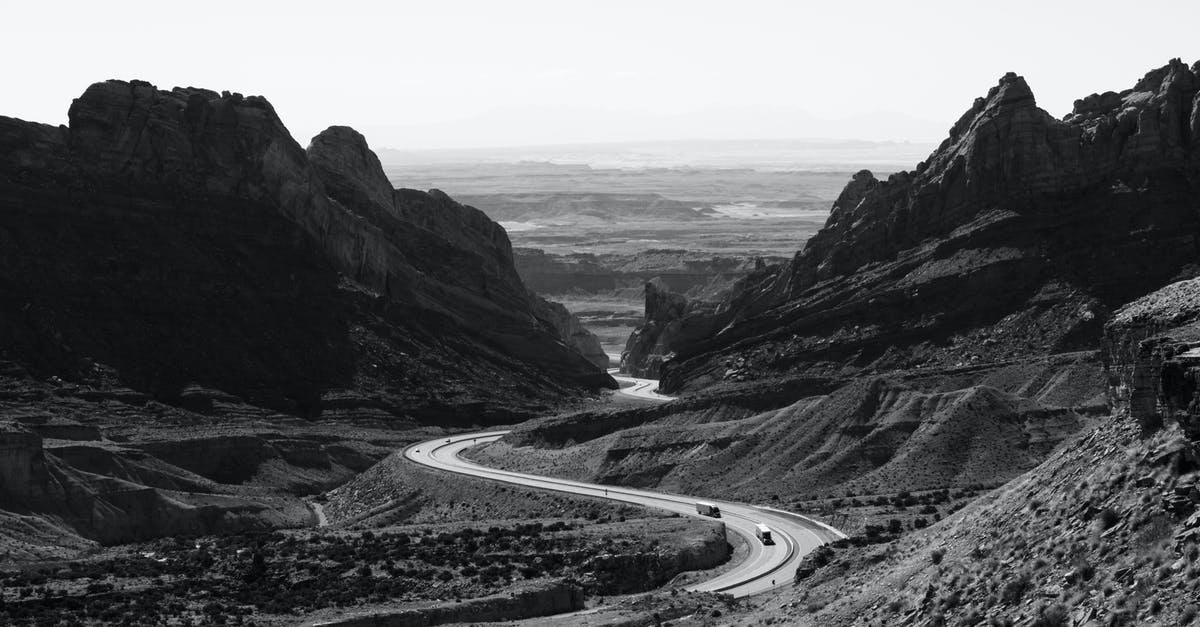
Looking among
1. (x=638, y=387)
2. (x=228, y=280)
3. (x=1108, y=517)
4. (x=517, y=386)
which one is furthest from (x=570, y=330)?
(x=1108, y=517)

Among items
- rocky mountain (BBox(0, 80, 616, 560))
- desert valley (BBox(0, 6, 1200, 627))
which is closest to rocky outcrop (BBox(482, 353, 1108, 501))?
desert valley (BBox(0, 6, 1200, 627))

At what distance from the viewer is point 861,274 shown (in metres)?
138

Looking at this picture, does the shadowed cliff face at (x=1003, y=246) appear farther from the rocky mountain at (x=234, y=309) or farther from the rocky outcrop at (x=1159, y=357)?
the rocky outcrop at (x=1159, y=357)

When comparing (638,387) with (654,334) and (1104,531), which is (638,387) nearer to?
(654,334)

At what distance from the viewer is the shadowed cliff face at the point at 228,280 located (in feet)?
423

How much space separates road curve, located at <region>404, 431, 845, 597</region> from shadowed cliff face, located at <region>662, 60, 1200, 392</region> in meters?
24.9

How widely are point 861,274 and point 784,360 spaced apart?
8553 millimetres

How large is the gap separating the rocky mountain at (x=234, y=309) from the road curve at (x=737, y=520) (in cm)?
756

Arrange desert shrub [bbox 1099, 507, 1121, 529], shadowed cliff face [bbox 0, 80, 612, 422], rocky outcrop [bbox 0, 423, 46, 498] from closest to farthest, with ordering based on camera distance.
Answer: desert shrub [bbox 1099, 507, 1121, 529]
rocky outcrop [bbox 0, 423, 46, 498]
shadowed cliff face [bbox 0, 80, 612, 422]

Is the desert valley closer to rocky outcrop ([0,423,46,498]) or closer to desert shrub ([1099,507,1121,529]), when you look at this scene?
rocky outcrop ([0,423,46,498])

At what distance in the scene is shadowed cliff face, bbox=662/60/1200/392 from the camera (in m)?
125

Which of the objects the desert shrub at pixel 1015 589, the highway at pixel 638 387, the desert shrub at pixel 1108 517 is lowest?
the highway at pixel 638 387

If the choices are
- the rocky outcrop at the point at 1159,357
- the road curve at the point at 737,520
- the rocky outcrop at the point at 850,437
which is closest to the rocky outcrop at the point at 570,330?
the road curve at the point at 737,520

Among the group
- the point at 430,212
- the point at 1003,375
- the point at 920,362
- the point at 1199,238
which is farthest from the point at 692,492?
the point at 430,212
